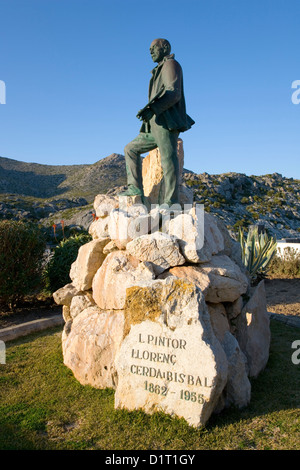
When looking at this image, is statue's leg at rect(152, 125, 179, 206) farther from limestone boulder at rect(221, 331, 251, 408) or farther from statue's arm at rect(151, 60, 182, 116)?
limestone boulder at rect(221, 331, 251, 408)

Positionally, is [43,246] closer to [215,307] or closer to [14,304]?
[14,304]

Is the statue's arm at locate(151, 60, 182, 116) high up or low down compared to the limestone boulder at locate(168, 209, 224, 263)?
up

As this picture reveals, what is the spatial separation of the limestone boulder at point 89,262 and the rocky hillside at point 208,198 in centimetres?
1750

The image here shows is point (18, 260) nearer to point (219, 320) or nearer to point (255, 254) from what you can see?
point (219, 320)

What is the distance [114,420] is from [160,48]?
174 inches

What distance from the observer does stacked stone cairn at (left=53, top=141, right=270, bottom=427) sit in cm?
335

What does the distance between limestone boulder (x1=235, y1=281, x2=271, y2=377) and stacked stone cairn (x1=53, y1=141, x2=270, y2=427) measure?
0.5 inches

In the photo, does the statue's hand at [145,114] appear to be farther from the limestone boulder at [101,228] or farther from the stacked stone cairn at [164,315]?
the limestone boulder at [101,228]

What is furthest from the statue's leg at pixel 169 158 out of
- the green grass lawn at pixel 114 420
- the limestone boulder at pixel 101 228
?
the green grass lawn at pixel 114 420

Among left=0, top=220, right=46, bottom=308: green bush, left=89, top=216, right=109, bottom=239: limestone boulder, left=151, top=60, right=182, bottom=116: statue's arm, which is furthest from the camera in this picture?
left=0, top=220, right=46, bottom=308: green bush

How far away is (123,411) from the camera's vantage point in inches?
137

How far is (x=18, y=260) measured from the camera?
7961 millimetres

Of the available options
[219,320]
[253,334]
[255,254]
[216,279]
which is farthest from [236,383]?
[255,254]

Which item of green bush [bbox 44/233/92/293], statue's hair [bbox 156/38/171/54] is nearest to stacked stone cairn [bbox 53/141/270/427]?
statue's hair [bbox 156/38/171/54]
